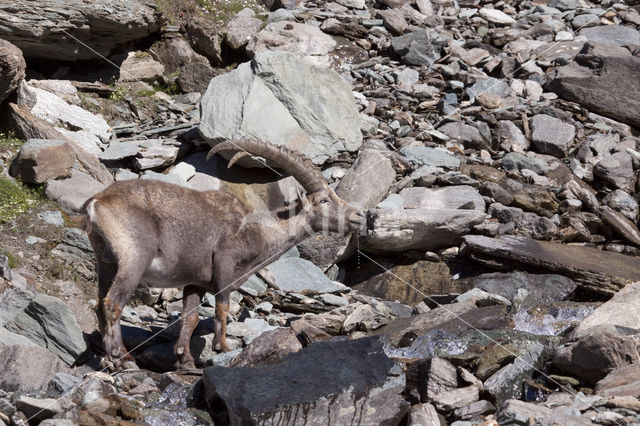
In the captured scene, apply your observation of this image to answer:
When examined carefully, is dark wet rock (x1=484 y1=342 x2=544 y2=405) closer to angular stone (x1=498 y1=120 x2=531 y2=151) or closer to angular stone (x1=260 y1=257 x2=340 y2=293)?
angular stone (x1=260 y1=257 x2=340 y2=293)

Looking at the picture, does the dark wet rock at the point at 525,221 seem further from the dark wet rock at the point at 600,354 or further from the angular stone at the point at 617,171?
the dark wet rock at the point at 600,354

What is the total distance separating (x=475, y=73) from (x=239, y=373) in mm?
17382

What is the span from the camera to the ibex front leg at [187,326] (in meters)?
10.1

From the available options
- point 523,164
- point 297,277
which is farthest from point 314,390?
point 523,164

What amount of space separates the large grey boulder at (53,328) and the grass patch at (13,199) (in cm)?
399

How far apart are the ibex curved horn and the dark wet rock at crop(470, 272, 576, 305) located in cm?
462

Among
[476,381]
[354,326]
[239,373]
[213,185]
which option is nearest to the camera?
[239,373]

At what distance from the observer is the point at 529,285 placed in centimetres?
1466

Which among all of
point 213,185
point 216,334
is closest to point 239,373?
point 216,334

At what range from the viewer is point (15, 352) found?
855 cm

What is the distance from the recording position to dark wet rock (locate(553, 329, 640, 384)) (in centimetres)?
909

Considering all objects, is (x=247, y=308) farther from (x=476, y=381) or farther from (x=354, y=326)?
(x=476, y=381)

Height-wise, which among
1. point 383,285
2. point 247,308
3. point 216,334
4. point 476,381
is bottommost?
point 383,285

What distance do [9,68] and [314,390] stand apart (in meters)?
10.8
